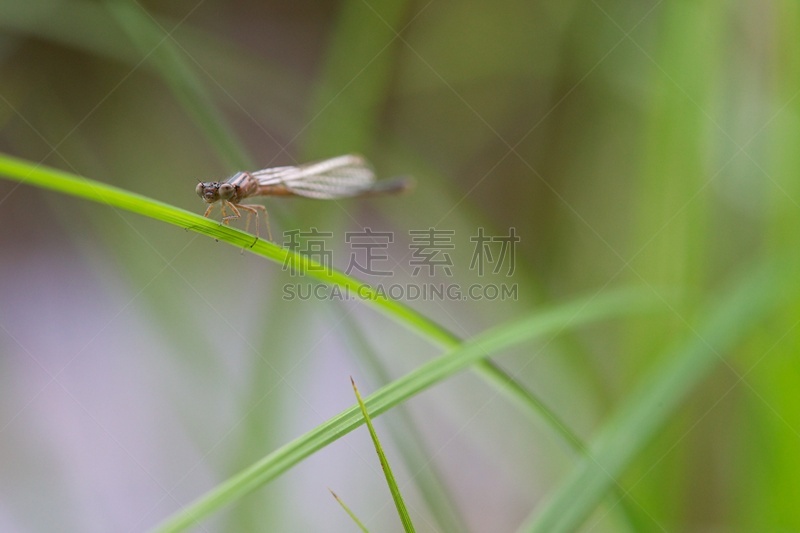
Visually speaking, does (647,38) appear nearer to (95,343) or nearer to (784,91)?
(784,91)

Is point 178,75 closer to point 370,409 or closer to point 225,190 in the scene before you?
point 225,190

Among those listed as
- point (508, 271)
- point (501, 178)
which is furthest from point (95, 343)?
point (501, 178)

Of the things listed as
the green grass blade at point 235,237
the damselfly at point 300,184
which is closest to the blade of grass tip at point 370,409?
the green grass blade at point 235,237

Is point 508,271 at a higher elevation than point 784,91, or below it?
higher

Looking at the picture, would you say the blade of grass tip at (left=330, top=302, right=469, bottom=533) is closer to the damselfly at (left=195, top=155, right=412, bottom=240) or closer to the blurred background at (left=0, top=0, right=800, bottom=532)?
the blurred background at (left=0, top=0, right=800, bottom=532)

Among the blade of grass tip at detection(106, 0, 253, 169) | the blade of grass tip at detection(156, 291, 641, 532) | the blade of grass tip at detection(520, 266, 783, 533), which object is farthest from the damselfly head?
the blade of grass tip at detection(520, 266, 783, 533)
